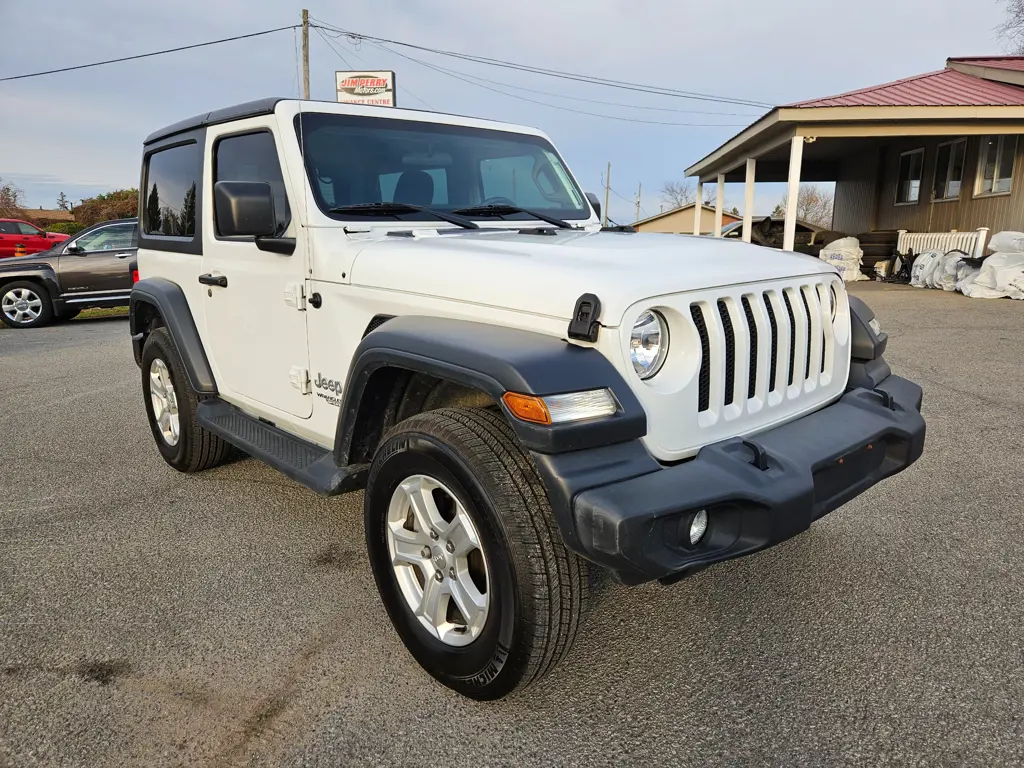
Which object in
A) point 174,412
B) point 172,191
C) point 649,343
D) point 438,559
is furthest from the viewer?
point 174,412

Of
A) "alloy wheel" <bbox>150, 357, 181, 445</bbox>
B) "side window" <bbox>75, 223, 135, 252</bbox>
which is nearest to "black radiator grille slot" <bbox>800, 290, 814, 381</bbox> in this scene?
"alloy wheel" <bbox>150, 357, 181, 445</bbox>

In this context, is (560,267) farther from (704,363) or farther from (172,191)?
(172,191)

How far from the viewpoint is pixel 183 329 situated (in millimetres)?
4066

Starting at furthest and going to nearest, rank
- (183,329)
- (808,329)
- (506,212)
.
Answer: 1. (183,329)
2. (506,212)
3. (808,329)

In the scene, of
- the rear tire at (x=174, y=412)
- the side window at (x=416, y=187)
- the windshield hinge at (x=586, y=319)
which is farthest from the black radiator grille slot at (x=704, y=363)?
the rear tire at (x=174, y=412)

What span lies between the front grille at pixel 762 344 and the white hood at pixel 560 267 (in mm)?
82

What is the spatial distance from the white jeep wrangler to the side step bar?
0.02 metres

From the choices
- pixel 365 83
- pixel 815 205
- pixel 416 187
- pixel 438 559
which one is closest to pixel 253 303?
pixel 416 187

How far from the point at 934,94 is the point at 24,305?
55.4 feet

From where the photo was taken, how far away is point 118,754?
214 cm

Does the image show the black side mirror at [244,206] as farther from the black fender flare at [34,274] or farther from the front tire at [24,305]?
the front tire at [24,305]

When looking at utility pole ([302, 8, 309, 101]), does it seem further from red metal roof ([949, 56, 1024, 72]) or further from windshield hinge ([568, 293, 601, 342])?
windshield hinge ([568, 293, 601, 342])

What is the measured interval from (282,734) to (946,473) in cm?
387

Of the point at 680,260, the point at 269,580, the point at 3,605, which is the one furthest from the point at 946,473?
the point at 3,605
